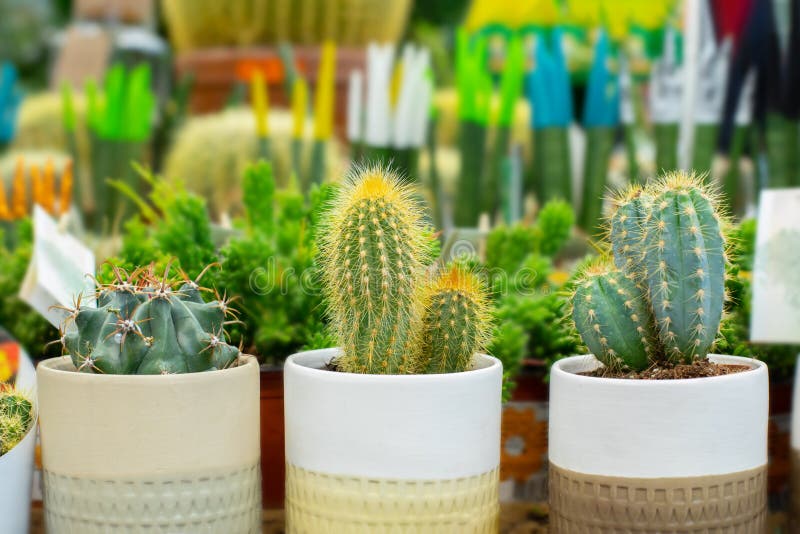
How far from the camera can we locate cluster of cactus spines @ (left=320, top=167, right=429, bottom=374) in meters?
1.06

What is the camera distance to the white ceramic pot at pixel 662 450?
105 cm

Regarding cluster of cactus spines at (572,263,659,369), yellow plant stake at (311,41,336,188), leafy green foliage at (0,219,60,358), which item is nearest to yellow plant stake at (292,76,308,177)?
yellow plant stake at (311,41,336,188)

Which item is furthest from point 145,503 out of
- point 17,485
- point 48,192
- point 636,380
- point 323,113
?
point 323,113

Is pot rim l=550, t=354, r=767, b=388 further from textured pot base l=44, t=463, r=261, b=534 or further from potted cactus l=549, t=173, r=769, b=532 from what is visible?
textured pot base l=44, t=463, r=261, b=534

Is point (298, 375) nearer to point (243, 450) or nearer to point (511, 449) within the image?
point (243, 450)

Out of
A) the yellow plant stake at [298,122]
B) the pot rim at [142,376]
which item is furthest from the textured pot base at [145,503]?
the yellow plant stake at [298,122]

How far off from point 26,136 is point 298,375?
3.42 metres

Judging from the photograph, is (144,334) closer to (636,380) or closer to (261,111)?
(636,380)

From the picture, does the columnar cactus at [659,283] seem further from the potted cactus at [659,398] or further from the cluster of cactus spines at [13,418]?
the cluster of cactus spines at [13,418]

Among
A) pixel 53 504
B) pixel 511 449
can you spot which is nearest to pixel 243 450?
pixel 53 504

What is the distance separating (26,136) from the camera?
13.5 ft

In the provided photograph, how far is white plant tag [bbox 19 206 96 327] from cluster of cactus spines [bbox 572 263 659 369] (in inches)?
25.4

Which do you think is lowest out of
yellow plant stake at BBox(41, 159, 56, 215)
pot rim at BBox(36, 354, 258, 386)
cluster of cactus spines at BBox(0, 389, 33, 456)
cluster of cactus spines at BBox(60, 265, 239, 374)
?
cluster of cactus spines at BBox(0, 389, 33, 456)

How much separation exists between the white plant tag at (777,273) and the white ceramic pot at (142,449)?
0.75 meters
